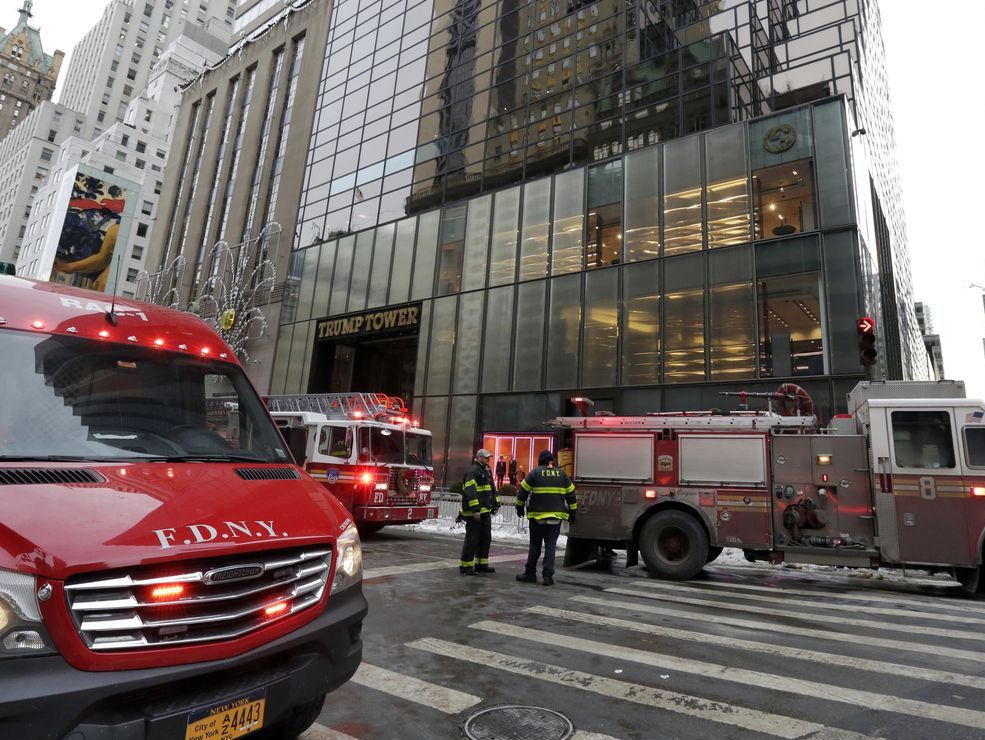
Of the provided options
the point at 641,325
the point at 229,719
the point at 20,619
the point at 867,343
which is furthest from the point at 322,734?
the point at 641,325

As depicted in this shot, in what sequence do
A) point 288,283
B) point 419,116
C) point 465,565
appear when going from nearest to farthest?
point 465,565
point 419,116
point 288,283

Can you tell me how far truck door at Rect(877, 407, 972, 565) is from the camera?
818 centimetres

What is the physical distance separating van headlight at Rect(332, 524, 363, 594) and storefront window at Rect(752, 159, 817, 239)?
1771 cm

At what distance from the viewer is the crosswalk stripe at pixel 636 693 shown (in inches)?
143

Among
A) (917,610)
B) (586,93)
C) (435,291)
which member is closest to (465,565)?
(917,610)

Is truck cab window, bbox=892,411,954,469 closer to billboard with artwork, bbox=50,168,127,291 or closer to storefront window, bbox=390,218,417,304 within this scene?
storefront window, bbox=390,218,417,304

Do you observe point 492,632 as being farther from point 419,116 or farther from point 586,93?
point 419,116

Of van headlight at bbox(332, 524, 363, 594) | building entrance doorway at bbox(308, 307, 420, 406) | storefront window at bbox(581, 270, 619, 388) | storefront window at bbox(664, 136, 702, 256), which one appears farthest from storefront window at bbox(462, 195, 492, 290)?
van headlight at bbox(332, 524, 363, 594)

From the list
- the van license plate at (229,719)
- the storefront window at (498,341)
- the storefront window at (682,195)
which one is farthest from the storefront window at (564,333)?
the van license plate at (229,719)

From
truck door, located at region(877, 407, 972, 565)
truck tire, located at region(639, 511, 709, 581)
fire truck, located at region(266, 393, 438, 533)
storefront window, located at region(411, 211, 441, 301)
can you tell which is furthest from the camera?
storefront window, located at region(411, 211, 441, 301)

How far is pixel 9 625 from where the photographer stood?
201cm

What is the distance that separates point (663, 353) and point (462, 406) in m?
8.33

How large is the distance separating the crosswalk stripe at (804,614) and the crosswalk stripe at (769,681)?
8.03 feet

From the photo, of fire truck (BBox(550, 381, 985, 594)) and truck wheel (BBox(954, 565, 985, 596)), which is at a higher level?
fire truck (BBox(550, 381, 985, 594))
